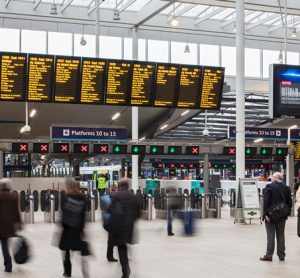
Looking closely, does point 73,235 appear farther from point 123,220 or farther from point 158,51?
point 158,51

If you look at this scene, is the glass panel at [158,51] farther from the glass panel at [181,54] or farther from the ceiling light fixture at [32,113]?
the ceiling light fixture at [32,113]

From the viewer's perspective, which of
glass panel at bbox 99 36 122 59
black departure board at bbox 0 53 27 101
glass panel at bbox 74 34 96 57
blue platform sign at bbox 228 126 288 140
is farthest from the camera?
glass panel at bbox 99 36 122 59

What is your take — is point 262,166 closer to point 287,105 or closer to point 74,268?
point 287,105

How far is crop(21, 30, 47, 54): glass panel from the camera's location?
103 ft

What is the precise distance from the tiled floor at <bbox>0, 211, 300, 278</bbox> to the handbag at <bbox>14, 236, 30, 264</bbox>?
34 cm

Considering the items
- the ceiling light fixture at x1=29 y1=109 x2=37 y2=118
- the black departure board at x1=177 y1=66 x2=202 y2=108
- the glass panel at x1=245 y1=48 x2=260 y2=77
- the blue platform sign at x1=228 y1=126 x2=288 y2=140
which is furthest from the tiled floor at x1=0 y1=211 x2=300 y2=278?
the glass panel at x1=245 y1=48 x2=260 y2=77

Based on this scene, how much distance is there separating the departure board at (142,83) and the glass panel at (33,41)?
14.3m

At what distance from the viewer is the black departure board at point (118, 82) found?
59.8 feet

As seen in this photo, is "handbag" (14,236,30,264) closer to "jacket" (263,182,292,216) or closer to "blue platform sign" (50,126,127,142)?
"jacket" (263,182,292,216)

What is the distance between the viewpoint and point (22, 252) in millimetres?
9297

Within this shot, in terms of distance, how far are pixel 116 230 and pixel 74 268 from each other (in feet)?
6.70

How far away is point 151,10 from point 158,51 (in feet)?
28.0

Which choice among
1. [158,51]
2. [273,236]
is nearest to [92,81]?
[273,236]

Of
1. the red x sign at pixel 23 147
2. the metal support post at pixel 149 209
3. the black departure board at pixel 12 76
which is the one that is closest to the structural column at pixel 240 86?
the metal support post at pixel 149 209
